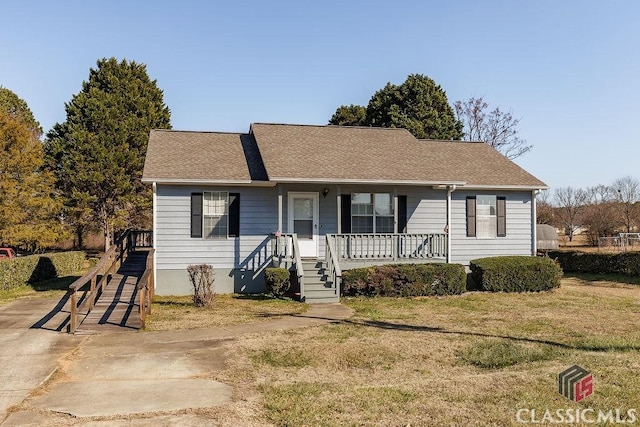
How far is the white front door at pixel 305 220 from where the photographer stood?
16288 mm

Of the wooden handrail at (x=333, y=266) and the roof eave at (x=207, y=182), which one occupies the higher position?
the roof eave at (x=207, y=182)

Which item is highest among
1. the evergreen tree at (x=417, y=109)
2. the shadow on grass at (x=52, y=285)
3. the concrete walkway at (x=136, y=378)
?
the evergreen tree at (x=417, y=109)

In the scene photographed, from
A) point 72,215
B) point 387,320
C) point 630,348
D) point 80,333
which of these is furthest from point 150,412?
point 72,215

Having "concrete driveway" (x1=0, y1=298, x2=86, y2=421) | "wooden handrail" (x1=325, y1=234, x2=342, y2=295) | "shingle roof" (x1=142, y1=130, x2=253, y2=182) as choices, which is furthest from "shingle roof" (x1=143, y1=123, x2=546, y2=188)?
"concrete driveway" (x1=0, y1=298, x2=86, y2=421)

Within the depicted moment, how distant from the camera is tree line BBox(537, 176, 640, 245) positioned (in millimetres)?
43312

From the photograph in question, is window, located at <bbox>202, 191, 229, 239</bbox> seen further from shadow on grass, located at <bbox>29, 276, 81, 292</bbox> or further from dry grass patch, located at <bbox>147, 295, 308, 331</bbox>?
shadow on grass, located at <bbox>29, 276, 81, 292</bbox>

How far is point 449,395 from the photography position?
20.1 ft

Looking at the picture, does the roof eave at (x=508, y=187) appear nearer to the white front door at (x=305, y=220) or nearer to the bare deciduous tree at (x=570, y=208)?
the white front door at (x=305, y=220)

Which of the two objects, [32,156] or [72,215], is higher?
[32,156]

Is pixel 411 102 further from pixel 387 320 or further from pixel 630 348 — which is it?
pixel 630 348

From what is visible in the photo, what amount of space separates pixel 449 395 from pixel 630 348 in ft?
14.3

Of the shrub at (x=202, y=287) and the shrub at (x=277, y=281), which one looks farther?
the shrub at (x=277, y=281)

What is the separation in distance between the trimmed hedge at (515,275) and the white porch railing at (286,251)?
6.30 metres

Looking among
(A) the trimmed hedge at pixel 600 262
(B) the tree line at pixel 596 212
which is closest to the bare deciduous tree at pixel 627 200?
(B) the tree line at pixel 596 212
